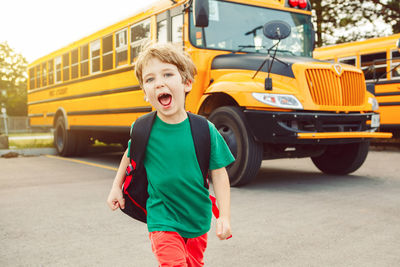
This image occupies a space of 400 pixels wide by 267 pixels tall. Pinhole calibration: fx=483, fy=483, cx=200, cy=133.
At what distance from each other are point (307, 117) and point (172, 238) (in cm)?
382

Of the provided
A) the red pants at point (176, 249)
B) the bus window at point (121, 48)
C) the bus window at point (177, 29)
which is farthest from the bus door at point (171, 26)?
the red pants at point (176, 249)

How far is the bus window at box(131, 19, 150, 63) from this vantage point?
746cm

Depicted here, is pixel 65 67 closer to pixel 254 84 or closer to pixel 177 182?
pixel 254 84

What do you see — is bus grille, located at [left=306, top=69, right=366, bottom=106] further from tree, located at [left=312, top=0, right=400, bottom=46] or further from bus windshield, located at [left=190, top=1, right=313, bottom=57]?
tree, located at [left=312, top=0, right=400, bottom=46]

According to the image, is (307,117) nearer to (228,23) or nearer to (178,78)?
(228,23)

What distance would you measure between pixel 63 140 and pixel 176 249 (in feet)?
30.0

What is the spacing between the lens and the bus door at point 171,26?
659 cm

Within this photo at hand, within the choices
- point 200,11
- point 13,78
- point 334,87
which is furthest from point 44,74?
point 13,78

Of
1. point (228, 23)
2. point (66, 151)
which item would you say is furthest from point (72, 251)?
point (66, 151)

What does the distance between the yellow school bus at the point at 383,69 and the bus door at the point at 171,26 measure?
15.9 feet

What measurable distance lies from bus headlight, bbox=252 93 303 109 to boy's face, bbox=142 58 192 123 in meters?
3.43

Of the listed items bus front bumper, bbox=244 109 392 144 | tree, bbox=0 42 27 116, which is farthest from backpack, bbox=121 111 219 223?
tree, bbox=0 42 27 116

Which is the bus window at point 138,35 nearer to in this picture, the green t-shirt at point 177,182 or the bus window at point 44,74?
the bus window at point 44,74

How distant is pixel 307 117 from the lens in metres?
5.46
